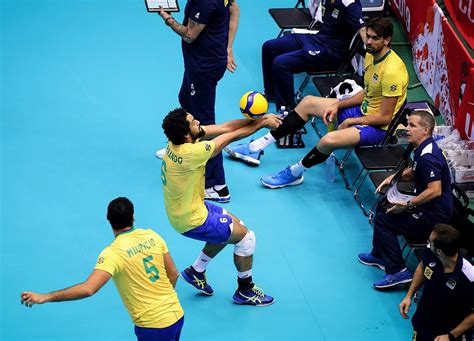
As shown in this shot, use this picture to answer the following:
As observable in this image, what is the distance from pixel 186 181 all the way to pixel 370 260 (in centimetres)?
232

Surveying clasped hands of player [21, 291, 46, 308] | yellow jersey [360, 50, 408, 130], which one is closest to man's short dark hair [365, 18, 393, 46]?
yellow jersey [360, 50, 408, 130]

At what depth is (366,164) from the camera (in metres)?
9.88

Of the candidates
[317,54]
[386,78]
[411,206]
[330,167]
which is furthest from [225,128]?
[317,54]

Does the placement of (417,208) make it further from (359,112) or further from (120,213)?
(120,213)

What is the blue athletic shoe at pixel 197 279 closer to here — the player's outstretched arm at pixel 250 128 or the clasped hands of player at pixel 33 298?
the player's outstretched arm at pixel 250 128

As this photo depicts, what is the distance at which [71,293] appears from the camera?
6.30m

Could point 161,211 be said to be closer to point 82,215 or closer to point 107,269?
point 82,215

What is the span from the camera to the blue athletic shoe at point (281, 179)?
10.5 meters

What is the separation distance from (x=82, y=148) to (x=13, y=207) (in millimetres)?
1440

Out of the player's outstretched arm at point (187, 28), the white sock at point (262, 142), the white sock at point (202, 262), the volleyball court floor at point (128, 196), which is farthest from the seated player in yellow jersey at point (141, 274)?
the white sock at point (262, 142)

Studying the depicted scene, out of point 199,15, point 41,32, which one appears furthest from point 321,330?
point 41,32

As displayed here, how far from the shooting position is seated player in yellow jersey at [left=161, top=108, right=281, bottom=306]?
782 centimetres

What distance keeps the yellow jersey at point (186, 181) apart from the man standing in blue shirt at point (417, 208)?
73.8 inches

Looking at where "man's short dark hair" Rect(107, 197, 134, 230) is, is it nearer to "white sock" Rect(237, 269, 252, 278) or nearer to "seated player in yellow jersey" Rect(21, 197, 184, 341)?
"seated player in yellow jersey" Rect(21, 197, 184, 341)
